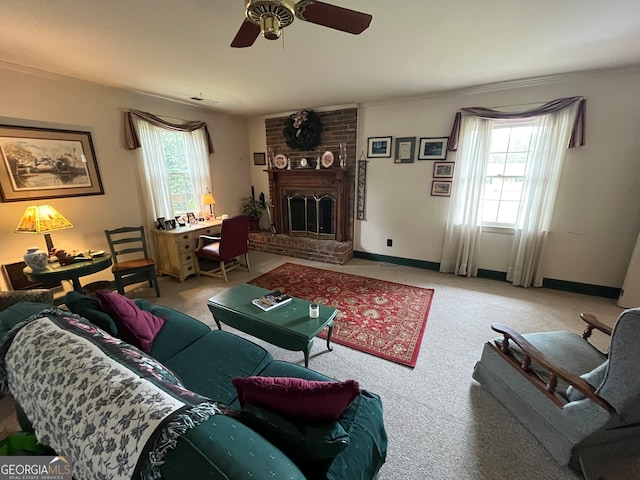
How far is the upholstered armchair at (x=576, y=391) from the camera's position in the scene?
106 centimetres

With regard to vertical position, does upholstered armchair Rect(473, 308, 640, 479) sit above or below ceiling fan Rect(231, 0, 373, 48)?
below

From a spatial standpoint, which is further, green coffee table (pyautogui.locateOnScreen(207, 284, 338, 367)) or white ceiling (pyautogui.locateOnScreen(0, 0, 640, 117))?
green coffee table (pyautogui.locateOnScreen(207, 284, 338, 367))

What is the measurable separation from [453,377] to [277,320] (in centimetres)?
136

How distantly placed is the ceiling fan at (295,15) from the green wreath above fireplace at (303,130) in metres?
2.79

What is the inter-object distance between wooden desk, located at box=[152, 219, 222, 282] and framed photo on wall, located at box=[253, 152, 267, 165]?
1935 millimetres

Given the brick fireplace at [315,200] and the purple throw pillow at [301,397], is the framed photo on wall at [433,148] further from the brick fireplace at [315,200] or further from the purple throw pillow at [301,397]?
the purple throw pillow at [301,397]

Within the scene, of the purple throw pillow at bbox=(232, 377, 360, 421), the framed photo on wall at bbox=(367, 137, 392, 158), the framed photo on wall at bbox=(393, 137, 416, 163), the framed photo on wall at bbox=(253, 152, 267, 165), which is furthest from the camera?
the framed photo on wall at bbox=(253, 152, 267, 165)

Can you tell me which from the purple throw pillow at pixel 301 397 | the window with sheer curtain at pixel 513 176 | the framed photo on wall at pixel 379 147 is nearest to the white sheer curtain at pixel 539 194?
the window with sheer curtain at pixel 513 176

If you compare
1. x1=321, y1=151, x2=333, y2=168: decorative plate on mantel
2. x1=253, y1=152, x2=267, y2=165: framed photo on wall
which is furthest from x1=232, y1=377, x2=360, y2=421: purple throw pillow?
x1=253, y1=152, x2=267, y2=165: framed photo on wall

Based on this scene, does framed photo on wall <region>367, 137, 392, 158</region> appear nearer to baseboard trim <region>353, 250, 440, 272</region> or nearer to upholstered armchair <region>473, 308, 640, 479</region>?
baseboard trim <region>353, 250, 440, 272</region>

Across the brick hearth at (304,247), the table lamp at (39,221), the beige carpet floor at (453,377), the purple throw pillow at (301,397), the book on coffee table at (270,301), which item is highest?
the table lamp at (39,221)

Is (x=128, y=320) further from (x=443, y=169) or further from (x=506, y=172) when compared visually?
(x=506, y=172)

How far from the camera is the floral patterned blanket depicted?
0.64 m

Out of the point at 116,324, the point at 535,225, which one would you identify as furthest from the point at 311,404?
the point at 535,225
